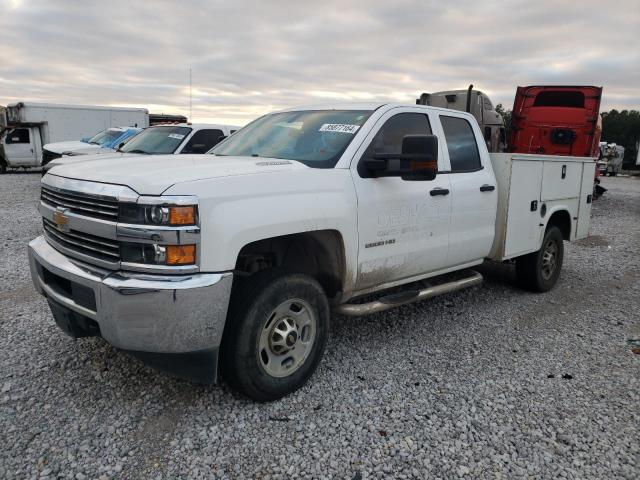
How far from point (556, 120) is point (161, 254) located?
11.8m

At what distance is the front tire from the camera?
3066mm

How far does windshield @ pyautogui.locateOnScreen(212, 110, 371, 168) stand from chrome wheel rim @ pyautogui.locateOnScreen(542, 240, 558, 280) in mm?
3200

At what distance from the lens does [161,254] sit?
2.73 meters

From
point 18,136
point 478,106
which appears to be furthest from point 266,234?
point 18,136

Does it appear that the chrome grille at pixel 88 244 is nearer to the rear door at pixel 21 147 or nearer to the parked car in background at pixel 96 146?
the parked car in background at pixel 96 146

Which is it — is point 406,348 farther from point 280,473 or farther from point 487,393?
point 280,473

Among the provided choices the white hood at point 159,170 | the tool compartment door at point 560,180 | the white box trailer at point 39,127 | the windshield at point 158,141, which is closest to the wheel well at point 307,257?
the white hood at point 159,170

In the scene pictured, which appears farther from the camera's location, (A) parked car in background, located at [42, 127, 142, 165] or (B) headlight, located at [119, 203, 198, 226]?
(A) parked car in background, located at [42, 127, 142, 165]

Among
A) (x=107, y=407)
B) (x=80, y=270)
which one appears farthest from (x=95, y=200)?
(x=107, y=407)

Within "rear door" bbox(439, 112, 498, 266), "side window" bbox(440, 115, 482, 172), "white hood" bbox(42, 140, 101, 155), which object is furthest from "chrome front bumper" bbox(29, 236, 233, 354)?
"white hood" bbox(42, 140, 101, 155)

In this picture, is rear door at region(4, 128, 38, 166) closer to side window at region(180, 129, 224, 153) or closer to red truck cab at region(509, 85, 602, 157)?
side window at region(180, 129, 224, 153)

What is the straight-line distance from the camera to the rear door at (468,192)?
4.52m

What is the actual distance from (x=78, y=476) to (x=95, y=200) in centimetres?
145

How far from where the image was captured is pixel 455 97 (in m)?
10.7
